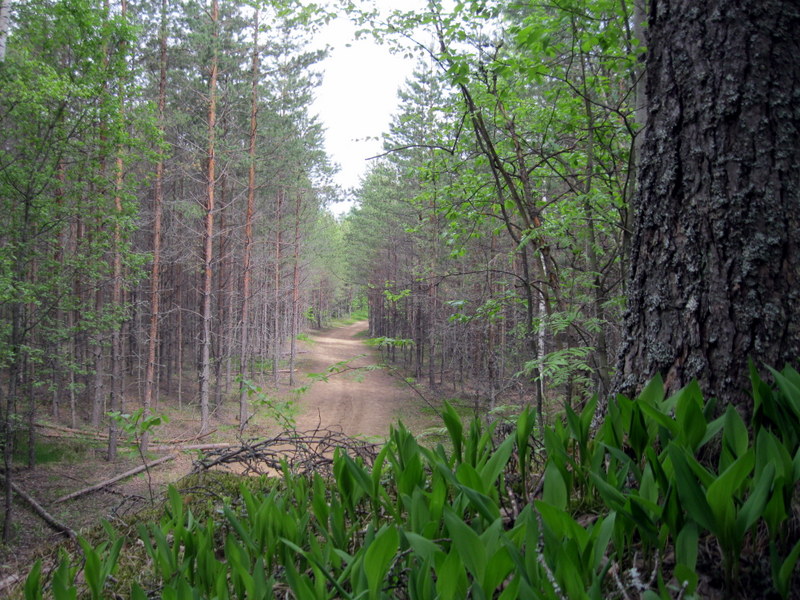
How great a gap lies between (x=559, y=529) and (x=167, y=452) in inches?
655

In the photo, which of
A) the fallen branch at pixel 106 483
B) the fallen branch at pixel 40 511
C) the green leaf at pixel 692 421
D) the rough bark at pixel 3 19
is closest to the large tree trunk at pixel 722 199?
the green leaf at pixel 692 421

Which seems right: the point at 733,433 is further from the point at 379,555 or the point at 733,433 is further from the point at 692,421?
the point at 379,555

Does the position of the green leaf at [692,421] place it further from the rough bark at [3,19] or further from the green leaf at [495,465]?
the rough bark at [3,19]

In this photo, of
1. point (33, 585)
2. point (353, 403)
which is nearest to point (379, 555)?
point (33, 585)

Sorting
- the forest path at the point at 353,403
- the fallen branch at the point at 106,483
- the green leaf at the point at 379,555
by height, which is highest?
the green leaf at the point at 379,555

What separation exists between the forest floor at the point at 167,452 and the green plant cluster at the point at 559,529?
1.30 meters

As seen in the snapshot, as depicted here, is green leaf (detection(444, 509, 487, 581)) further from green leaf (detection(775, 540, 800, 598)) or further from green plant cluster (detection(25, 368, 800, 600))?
green leaf (detection(775, 540, 800, 598))

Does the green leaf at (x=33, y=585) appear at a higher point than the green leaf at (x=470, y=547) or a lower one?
lower

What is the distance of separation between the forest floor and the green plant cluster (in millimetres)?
1302

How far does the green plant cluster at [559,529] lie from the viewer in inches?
36.9

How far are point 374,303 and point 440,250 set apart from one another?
22992 mm

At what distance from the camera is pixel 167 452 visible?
15141mm

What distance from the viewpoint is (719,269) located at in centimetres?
161

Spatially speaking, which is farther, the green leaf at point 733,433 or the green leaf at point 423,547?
the green leaf at point 733,433
